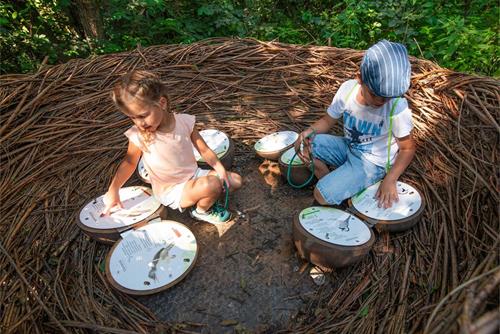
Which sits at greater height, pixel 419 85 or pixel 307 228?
pixel 419 85

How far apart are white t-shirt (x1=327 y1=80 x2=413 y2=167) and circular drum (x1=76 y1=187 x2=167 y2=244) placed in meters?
1.20

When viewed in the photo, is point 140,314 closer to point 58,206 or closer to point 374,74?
point 58,206

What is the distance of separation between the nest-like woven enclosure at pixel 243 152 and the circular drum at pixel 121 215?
12cm

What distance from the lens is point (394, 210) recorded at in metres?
1.79

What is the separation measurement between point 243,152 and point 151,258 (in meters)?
1.09

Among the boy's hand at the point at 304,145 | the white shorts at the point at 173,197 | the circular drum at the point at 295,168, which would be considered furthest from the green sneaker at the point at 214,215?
the boy's hand at the point at 304,145

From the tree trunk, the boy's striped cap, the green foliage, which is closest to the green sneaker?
the boy's striped cap

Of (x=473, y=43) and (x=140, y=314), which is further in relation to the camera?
(x=473, y=43)

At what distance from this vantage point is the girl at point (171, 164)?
68.3 inches

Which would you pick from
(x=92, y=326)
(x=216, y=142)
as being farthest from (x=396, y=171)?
(x=92, y=326)

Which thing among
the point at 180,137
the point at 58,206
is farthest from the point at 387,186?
the point at 58,206

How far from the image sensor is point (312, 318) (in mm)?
1555

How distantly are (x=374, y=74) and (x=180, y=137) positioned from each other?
104 centimetres

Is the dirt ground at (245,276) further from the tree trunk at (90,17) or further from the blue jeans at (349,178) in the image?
the tree trunk at (90,17)
